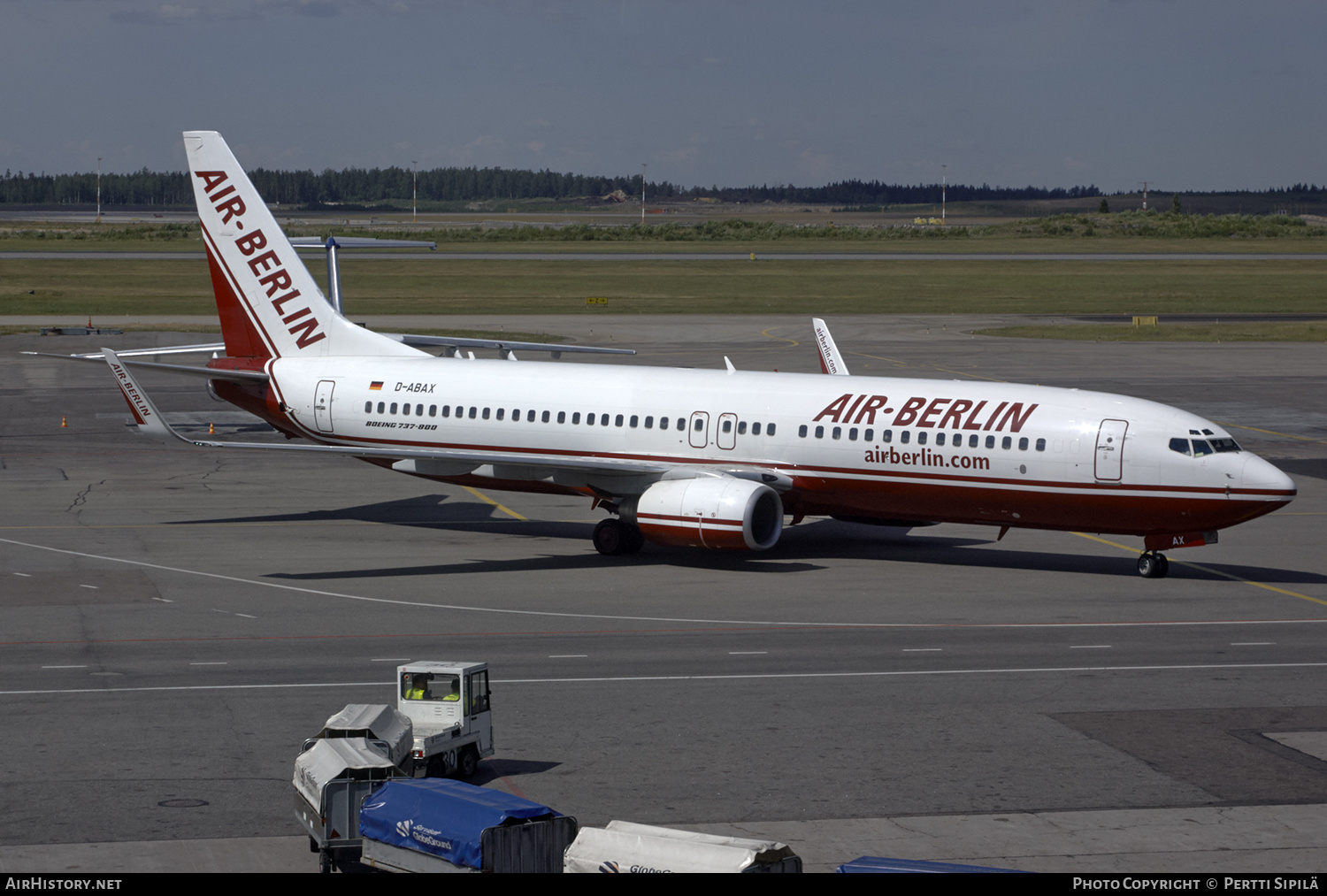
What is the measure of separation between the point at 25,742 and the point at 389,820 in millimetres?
8622

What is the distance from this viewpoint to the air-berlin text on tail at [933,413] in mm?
33750

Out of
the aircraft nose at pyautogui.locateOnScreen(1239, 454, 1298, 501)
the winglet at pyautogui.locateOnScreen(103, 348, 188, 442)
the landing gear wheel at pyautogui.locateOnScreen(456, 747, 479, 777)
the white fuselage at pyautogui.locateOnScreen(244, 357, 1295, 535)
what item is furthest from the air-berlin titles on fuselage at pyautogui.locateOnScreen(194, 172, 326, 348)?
the landing gear wheel at pyautogui.locateOnScreen(456, 747, 479, 777)

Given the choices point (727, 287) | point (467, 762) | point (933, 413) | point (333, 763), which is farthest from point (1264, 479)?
point (727, 287)

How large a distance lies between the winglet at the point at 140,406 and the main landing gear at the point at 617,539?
9.74m

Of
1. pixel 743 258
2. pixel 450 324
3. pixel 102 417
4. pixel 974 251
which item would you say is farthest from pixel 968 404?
pixel 974 251

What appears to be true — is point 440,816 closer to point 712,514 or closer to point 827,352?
point 712,514

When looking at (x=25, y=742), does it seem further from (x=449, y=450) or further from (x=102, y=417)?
(x=102, y=417)

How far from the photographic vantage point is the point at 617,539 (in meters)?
36.3

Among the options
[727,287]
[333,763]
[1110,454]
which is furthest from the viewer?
[727,287]

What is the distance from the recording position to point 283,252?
1651 inches

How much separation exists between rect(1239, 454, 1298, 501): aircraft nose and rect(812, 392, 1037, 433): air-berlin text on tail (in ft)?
15.1

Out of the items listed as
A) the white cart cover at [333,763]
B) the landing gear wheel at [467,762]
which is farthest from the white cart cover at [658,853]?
the landing gear wheel at [467,762]

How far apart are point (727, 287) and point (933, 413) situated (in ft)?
325

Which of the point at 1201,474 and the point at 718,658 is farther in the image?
the point at 1201,474
